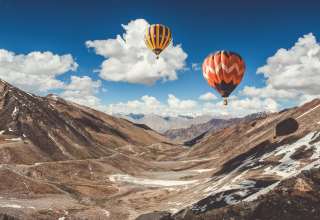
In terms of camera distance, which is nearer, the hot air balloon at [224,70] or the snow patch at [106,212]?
the hot air balloon at [224,70]

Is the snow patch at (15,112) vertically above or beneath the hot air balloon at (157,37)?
beneath

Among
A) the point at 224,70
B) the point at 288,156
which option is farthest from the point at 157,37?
the point at 288,156

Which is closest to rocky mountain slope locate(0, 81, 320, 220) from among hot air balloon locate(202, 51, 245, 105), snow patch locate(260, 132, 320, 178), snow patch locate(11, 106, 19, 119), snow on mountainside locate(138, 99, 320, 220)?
snow on mountainside locate(138, 99, 320, 220)

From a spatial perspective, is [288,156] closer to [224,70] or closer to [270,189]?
[224,70]

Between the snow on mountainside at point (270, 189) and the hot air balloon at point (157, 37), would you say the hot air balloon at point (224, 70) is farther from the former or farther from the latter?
the hot air balloon at point (157, 37)

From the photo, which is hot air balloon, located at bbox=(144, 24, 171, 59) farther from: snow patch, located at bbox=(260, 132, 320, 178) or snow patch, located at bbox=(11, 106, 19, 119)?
snow patch, located at bbox=(11, 106, 19, 119)

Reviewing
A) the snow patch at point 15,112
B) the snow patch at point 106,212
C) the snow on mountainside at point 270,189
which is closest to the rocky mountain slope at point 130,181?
the snow on mountainside at point 270,189

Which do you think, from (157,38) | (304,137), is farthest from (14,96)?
(304,137)
